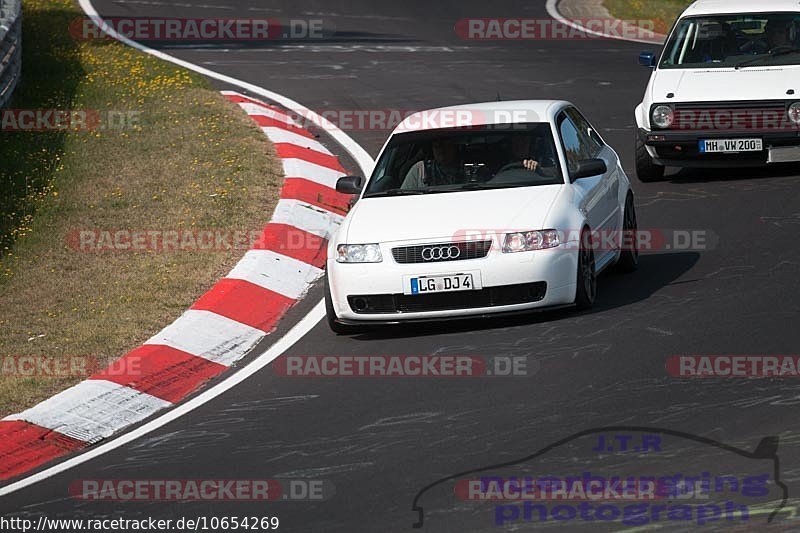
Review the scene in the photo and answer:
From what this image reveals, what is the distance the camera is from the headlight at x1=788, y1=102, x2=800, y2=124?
46.8 feet

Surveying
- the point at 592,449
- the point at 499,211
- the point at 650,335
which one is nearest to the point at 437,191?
the point at 499,211

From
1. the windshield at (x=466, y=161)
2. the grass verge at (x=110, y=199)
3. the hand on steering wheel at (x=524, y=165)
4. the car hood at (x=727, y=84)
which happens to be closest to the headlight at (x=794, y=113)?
the car hood at (x=727, y=84)

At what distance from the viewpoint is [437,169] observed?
1093 centimetres

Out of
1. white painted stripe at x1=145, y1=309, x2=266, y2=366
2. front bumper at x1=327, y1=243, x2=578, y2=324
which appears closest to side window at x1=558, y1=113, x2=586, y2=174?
front bumper at x1=327, y1=243, x2=578, y2=324

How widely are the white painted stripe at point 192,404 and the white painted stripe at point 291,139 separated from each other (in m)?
5.69

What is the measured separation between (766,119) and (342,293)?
602 centimetres

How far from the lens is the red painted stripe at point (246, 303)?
10.9m

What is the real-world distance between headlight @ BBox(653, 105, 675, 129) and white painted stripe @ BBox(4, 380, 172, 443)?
7127mm

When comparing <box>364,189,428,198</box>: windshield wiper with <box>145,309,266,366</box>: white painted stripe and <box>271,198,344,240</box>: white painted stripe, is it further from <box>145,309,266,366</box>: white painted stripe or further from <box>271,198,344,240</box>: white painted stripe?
<box>271,198,344,240</box>: white painted stripe

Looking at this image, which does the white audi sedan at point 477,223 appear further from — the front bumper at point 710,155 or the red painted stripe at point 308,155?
the red painted stripe at point 308,155

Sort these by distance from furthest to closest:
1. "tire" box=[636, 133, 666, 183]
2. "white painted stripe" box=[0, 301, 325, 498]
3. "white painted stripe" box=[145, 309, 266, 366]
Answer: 1. "tire" box=[636, 133, 666, 183]
2. "white painted stripe" box=[145, 309, 266, 366]
3. "white painted stripe" box=[0, 301, 325, 498]

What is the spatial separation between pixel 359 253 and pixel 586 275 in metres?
1.54

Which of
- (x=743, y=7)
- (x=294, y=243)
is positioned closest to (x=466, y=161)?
(x=294, y=243)

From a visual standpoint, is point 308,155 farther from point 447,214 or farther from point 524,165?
point 447,214
